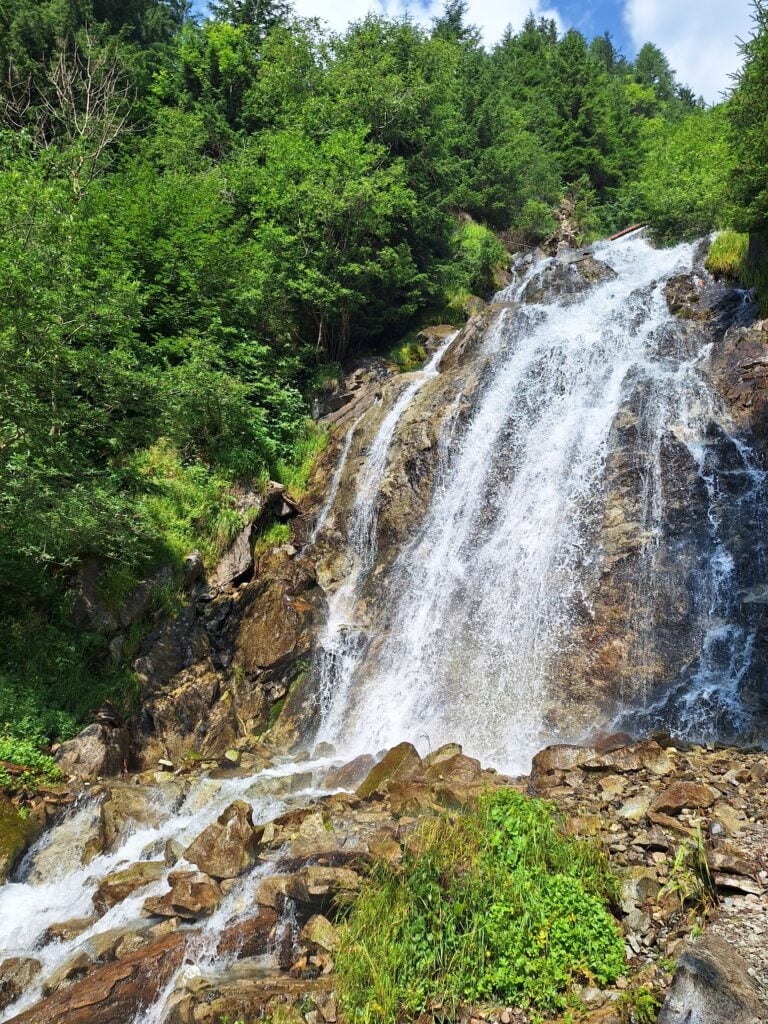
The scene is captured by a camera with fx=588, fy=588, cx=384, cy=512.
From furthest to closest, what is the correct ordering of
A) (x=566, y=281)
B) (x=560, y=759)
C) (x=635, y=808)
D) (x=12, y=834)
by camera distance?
(x=566, y=281) → (x=560, y=759) → (x=12, y=834) → (x=635, y=808)

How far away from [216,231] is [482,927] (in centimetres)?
1634

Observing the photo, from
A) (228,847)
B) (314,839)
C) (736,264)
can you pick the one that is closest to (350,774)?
(314,839)

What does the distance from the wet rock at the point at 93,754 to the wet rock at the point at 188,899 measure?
122 inches

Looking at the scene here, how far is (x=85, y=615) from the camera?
395 inches

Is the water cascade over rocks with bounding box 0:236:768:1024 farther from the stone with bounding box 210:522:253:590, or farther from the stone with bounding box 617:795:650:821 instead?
the stone with bounding box 210:522:253:590

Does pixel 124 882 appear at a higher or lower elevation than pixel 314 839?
lower

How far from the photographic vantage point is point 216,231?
51.3ft

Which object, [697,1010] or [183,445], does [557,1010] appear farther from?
[183,445]

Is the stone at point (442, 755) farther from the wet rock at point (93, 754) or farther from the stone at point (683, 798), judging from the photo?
the wet rock at point (93, 754)

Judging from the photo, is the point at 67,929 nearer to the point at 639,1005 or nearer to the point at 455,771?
the point at 455,771

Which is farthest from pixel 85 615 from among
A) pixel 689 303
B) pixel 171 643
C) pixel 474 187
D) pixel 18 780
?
pixel 474 187

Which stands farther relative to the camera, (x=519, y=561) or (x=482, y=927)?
(x=519, y=561)

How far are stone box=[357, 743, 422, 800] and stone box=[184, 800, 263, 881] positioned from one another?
1577 millimetres

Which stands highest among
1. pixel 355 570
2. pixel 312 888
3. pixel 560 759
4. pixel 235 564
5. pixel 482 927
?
pixel 235 564
